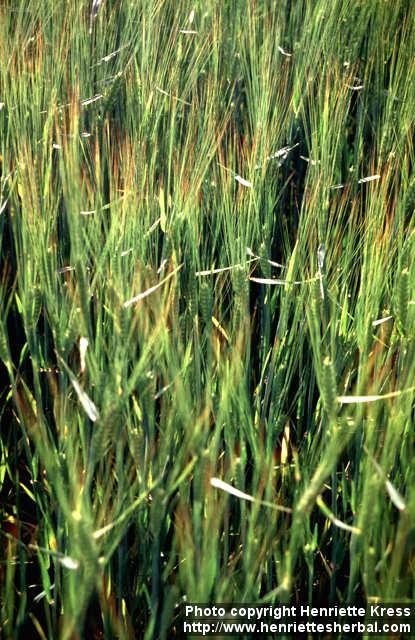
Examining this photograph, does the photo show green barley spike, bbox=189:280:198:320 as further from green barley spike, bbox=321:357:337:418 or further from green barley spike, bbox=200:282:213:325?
green barley spike, bbox=321:357:337:418

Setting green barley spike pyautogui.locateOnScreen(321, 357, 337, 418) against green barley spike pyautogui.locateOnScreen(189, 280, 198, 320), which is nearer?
green barley spike pyautogui.locateOnScreen(321, 357, 337, 418)

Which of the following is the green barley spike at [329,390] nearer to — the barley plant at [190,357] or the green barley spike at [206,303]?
the barley plant at [190,357]

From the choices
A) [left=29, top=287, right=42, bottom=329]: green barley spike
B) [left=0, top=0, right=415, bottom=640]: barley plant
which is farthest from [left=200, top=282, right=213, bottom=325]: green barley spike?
[left=29, top=287, right=42, bottom=329]: green barley spike

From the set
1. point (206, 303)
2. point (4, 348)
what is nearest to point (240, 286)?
point (206, 303)

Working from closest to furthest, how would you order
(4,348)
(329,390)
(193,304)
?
(329,390), (4,348), (193,304)

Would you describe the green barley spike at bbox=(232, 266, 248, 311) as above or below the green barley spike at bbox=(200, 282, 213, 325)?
above

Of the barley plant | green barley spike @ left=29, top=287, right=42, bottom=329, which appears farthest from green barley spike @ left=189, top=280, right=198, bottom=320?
green barley spike @ left=29, top=287, right=42, bottom=329

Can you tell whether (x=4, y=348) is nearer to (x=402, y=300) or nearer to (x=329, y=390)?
(x=329, y=390)

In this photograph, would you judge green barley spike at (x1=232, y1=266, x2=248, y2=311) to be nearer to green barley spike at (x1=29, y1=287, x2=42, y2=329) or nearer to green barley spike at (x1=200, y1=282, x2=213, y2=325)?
green barley spike at (x1=200, y1=282, x2=213, y2=325)

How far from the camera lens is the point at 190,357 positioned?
1034 millimetres

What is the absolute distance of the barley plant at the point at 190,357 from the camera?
33.1 inches

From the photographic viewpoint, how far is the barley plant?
84 centimetres

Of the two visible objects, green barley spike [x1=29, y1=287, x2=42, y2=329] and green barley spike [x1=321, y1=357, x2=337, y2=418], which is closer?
green barley spike [x1=321, y1=357, x2=337, y2=418]

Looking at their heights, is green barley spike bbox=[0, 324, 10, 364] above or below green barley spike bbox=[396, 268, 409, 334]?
below
